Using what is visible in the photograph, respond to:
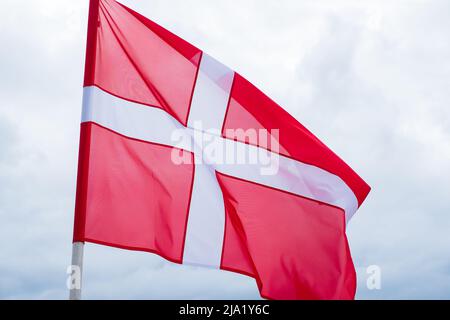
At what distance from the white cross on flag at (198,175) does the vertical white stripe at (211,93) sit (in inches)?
0.7

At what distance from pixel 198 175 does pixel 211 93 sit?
1454 mm

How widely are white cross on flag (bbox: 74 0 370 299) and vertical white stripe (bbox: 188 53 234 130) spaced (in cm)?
2

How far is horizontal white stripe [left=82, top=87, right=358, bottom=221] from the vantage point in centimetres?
1036

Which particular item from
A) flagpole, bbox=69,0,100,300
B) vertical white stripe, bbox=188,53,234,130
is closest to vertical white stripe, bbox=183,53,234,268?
vertical white stripe, bbox=188,53,234,130

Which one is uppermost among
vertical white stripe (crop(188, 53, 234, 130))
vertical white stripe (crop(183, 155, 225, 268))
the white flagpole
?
vertical white stripe (crop(188, 53, 234, 130))

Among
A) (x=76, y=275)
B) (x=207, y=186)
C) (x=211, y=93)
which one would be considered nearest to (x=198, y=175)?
(x=207, y=186)

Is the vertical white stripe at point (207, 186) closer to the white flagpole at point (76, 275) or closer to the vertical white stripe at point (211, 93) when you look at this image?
the vertical white stripe at point (211, 93)

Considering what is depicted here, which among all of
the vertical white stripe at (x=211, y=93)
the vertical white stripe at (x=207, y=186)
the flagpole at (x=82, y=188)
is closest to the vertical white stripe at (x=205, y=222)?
the vertical white stripe at (x=207, y=186)

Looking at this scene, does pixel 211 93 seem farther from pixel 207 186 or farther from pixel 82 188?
pixel 82 188

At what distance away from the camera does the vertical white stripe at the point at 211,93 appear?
11453 millimetres

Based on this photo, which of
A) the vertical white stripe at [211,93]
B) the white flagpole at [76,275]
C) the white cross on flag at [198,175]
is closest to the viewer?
the white flagpole at [76,275]

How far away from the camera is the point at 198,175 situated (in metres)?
11.0

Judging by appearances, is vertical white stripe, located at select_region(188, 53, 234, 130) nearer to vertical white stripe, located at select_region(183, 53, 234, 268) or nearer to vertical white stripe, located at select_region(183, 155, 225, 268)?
vertical white stripe, located at select_region(183, 53, 234, 268)
